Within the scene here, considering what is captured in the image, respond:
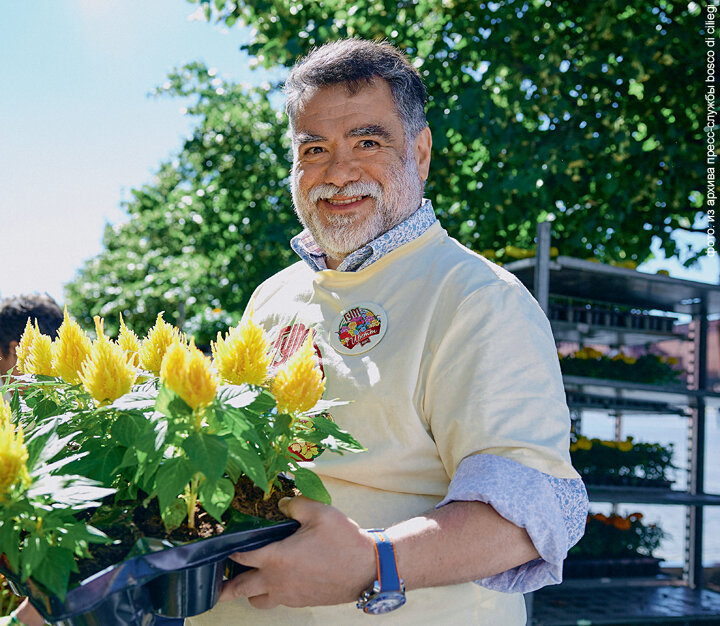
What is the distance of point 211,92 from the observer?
8609 millimetres

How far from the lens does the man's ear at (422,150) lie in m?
1.94

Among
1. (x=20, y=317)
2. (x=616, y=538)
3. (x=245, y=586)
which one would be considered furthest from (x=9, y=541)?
(x=616, y=538)

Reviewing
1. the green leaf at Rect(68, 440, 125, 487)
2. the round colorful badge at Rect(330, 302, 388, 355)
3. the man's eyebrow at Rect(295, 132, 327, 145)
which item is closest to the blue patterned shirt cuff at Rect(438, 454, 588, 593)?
the round colorful badge at Rect(330, 302, 388, 355)

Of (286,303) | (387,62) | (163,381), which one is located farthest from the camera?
(286,303)

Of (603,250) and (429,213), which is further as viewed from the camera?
(603,250)

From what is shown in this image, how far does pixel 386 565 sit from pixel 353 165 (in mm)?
981

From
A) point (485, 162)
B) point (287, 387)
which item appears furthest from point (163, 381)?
point (485, 162)

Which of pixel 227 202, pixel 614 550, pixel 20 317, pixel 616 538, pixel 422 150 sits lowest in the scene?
pixel 614 550

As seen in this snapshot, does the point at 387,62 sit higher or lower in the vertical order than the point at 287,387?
higher

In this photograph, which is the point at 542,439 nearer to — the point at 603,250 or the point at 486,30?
the point at 486,30

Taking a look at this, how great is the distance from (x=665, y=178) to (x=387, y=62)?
4364 millimetres

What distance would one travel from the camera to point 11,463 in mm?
964

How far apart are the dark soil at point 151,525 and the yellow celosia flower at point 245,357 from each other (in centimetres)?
19

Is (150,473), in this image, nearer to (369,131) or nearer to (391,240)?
(391,240)
